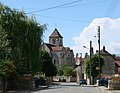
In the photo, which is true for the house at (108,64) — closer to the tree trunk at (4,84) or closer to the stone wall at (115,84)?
the stone wall at (115,84)

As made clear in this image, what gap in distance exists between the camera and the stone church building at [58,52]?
525 feet

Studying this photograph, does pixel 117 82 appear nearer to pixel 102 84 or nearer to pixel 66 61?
pixel 102 84

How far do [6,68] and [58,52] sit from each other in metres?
120

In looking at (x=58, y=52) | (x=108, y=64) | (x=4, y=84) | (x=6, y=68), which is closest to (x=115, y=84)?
(x=4, y=84)

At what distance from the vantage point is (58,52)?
16088 cm

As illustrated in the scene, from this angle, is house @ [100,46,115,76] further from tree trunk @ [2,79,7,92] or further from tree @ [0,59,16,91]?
tree @ [0,59,16,91]

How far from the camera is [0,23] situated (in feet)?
146

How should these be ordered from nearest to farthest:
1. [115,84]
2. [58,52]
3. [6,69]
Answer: [6,69] < [115,84] < [58,52]

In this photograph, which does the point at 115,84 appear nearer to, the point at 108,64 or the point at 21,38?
the point at 21,38

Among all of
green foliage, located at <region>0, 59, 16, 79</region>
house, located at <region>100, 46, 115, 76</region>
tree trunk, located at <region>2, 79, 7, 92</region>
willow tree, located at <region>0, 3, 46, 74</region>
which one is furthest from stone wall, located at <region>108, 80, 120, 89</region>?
house, located at <region>100, 46, 115, 76</region>

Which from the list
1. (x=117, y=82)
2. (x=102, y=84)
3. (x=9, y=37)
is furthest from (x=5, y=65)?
(x=102, y=84)

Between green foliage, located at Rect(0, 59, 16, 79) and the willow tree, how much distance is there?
2268 mm

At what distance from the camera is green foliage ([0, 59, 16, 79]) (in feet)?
133

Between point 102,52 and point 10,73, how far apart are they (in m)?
54.8
